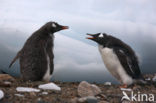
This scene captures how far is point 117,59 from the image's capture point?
6086 millimetres

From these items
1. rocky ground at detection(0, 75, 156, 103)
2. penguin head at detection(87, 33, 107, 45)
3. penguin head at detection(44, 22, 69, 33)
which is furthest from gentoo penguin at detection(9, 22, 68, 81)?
rocky ground at detection(0, 75, 156, 103)

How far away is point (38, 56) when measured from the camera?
561 centimetres

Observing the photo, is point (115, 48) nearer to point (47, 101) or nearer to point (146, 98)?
point (146, 98)

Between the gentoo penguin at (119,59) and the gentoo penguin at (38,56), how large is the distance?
37.9 inches

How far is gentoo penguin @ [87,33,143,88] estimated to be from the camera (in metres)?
6.06

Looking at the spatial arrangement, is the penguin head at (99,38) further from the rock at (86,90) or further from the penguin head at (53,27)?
the rock at (86,90)

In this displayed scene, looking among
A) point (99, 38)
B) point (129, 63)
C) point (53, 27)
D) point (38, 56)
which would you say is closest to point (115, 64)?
point (129, 63)

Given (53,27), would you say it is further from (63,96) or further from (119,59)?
(63,96)

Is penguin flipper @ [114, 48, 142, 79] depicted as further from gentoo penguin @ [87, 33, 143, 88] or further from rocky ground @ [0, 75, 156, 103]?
rocky ground @ [0, 75, 156, 103]

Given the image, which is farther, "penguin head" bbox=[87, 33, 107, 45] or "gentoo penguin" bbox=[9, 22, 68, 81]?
"penguin head" bbox=[87, 33, 107, 45]

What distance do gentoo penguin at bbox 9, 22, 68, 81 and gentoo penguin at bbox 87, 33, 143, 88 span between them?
96cm

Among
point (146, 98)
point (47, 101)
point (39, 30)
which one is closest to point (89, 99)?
point (47, 101)

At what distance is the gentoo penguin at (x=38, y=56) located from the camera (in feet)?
18.4

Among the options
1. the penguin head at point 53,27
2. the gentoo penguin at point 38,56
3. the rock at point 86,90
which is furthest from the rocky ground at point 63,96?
the penguin head at point 53,27
